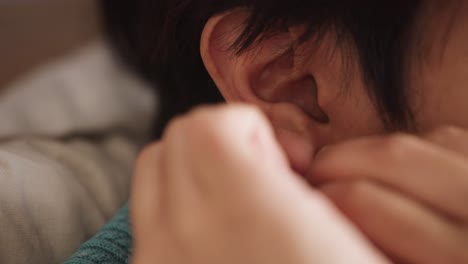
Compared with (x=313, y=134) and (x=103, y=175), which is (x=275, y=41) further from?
(x=103, y=175)

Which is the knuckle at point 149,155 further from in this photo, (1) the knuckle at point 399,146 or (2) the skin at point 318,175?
(1) the knuckle at point 399,146

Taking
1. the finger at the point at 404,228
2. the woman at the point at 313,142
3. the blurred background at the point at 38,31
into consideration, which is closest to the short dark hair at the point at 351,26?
the woman at the point at 313,142

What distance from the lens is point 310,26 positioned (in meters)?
0.44

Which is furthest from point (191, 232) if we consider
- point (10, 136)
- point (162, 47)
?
point (10, 136)

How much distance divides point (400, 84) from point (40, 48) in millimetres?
1007

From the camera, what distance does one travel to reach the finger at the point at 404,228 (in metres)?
0.33

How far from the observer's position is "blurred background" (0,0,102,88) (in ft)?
4.05

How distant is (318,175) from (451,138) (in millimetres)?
88

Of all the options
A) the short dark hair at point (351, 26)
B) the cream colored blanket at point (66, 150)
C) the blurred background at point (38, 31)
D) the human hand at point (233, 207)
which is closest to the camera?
the human hand at point (233, 207)

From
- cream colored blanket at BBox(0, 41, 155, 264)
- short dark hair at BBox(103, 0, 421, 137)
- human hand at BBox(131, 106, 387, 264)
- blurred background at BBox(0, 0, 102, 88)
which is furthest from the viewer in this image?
blurred background at BBox(0, 0, 102, 88)

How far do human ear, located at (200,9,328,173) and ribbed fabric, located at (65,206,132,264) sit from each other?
0.60 feet

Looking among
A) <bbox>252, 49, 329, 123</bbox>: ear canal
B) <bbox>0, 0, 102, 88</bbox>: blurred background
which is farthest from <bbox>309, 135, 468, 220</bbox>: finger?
<bbox>0, 0, 102, 88</bbox>: blurred background

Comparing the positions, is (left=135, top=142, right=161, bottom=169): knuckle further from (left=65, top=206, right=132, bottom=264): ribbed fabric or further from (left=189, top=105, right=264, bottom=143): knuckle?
(left=65, top=206, right=132, bottom=264): ribbed fabric

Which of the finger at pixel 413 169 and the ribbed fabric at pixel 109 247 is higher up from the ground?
the finger at pixel 413 169
